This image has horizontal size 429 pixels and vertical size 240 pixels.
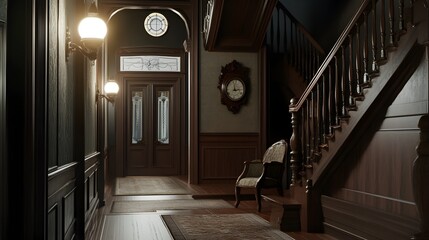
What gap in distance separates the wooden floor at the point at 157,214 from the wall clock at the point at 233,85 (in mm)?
1491

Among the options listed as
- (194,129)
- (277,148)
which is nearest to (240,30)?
(194,129)

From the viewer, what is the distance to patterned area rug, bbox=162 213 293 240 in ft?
17.6

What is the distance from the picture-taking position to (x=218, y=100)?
1001 cm

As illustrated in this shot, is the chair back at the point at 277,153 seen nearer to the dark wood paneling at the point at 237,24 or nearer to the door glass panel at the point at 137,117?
the dark wood paneling at the point at 237,24

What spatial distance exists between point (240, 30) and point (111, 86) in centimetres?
244

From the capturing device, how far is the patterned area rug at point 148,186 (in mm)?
9406

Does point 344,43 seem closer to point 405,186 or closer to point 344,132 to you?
point 344,132

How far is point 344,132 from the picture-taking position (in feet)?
16.3

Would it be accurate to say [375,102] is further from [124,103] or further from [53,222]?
[124,103]

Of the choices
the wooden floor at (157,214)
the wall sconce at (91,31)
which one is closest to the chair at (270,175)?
the wooden floor at (157,214)

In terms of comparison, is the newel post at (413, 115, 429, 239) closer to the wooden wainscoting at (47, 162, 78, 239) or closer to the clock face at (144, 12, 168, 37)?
the wooden wainscoting at (47, 162, 78, 239)

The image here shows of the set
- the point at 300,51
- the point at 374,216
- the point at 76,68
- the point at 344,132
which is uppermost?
the point at 300,51

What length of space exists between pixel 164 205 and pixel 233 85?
117 inches

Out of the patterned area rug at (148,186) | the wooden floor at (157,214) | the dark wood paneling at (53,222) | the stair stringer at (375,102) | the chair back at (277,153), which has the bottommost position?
the patterned area rug at (148,186)
